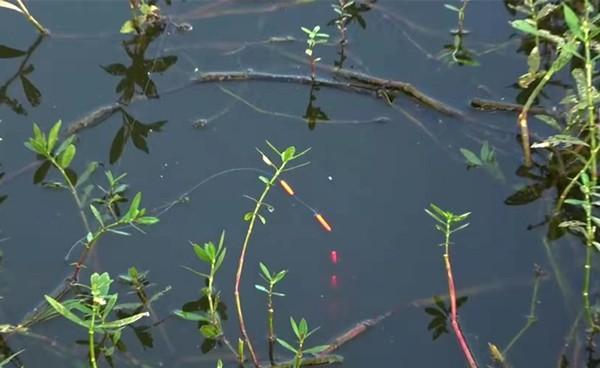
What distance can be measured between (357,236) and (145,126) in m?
0.59

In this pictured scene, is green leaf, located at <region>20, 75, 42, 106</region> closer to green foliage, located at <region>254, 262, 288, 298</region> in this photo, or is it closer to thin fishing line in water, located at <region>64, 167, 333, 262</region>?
thin fishing line in water, located at <region>64, 167, 333, 262</region>

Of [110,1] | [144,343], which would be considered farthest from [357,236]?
[110,1]

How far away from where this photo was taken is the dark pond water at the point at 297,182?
1809 millimetres

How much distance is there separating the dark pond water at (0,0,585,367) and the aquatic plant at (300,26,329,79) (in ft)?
0.08

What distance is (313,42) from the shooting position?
7.22 ft

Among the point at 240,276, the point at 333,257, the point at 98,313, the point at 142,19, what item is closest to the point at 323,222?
the point at 333,257

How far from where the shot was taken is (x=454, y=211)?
199cm

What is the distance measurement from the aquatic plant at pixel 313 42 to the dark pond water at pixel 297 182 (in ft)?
0.08

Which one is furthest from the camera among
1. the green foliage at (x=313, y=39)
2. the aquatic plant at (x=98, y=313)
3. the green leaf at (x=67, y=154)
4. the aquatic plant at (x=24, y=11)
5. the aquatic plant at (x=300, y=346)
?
the aquatic plant at (x=24, y=11)

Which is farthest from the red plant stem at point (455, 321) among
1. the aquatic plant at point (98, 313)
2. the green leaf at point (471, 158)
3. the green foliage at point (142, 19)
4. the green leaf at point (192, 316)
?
the green foliage at point (142, 19)

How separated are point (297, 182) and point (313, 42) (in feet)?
1.20

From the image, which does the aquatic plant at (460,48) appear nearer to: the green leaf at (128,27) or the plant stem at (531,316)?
the plant stem at (531,316)

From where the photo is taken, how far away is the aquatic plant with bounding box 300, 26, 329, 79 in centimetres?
220

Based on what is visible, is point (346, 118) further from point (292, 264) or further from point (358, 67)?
point (292, 264)
